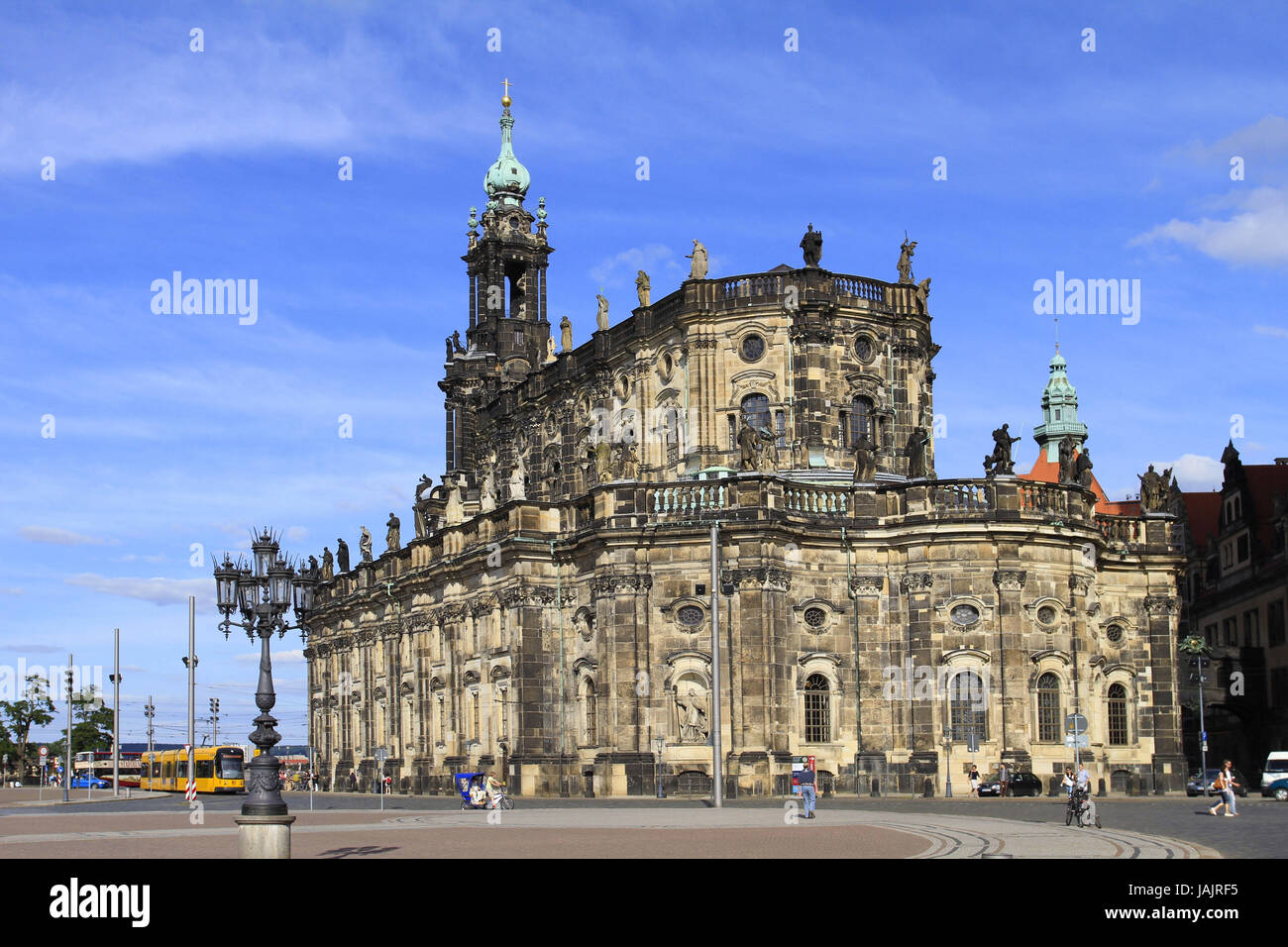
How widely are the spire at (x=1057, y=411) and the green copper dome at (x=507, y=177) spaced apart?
2105 inches

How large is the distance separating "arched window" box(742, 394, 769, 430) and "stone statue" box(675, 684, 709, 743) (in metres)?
11.6

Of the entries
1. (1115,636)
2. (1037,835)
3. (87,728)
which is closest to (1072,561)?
(1115,636)

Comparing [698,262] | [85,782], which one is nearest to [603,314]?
[698,262]

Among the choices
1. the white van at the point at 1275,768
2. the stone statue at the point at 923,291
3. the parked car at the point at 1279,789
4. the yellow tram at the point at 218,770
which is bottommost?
the yellow tram at the point at 218,770

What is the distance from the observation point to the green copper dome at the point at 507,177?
273 ft

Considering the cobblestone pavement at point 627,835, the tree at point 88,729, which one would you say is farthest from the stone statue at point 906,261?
the tree at point 88,729

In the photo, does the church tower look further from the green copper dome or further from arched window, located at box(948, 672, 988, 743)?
arched window, located at box(948, 672, 988, 743)

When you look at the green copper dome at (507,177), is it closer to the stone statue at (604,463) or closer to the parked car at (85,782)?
the stone statue at (604,463)

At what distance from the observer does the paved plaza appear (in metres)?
26.2

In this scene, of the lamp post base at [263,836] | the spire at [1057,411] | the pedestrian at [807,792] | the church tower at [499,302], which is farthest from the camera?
the spire at [1057,411]

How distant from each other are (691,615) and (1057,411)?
72.4 metres

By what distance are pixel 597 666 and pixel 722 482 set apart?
8541mm

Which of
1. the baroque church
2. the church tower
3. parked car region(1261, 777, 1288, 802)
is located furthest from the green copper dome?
parked car region(1261, 777, 1288, 802)
